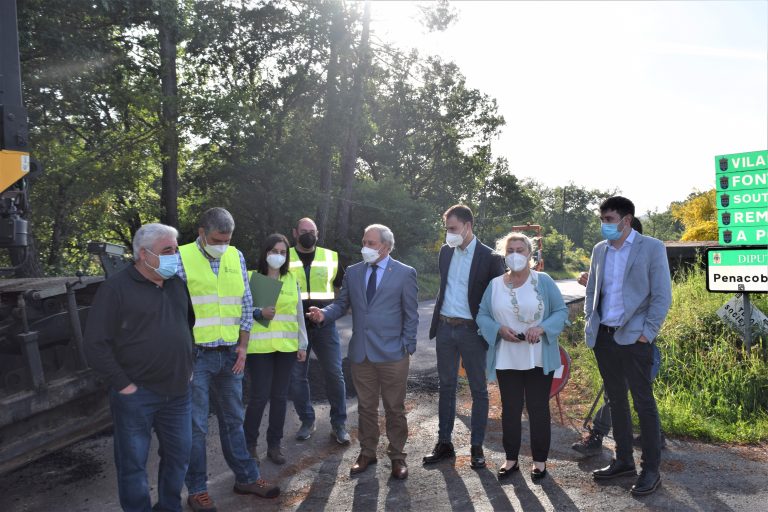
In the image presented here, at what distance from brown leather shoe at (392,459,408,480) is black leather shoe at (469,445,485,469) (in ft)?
→ 1.73

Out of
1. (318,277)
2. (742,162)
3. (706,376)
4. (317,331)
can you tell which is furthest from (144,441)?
(742,162)

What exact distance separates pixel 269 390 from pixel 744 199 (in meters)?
5.85

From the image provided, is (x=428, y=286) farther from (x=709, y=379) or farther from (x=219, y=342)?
(x=219, y=342)

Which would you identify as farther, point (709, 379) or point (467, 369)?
point (709, 379)

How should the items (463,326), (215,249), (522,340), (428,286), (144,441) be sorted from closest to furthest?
(144,441)
(215,249)
(522,340)
(463,326)
(428,286)

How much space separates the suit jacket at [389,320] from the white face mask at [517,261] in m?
0.72

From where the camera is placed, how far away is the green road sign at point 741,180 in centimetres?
735

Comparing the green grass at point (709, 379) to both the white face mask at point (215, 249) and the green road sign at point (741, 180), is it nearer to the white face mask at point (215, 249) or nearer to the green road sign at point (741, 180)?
the green road sign at point (741, 180)

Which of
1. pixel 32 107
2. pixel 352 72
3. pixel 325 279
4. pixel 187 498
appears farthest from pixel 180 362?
pixel 352 72

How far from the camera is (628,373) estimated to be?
4.52 meters

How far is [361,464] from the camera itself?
493cm

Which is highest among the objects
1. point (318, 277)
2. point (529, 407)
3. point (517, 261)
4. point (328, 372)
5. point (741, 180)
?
point (741, 180)

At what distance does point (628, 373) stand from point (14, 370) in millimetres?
4333

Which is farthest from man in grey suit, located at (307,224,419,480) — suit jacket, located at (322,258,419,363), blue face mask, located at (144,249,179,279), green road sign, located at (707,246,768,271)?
green road sign, located at (707,246,768,271)
